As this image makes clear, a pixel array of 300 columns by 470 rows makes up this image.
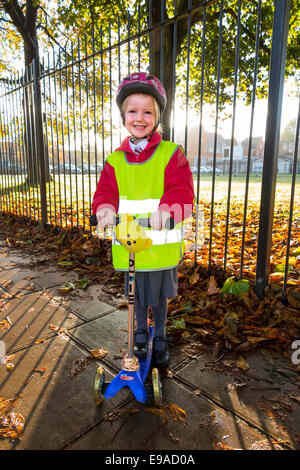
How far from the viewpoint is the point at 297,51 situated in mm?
7055

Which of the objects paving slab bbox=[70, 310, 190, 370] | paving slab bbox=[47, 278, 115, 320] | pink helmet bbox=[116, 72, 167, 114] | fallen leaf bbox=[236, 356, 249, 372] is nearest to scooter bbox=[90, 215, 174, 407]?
paving slab bbox=[70, 310, 190, 370]

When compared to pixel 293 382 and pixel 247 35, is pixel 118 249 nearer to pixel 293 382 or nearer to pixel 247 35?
pixel 293 382

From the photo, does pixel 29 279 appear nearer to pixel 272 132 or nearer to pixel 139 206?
pixel 139 206

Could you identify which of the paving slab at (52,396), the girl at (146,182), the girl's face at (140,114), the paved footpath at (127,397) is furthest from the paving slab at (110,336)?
the girl's face at (140,114)

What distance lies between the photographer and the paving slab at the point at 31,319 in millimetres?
2336

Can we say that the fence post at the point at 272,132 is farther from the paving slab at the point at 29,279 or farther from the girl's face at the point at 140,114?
the paving slab at the point at 29,279

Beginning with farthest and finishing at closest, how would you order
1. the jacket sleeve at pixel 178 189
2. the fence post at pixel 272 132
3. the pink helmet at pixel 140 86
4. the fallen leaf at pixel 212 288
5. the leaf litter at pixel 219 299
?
the fallen leaf at pixel 212 288, the fence post at pixel 272 132, the leaf litter at pixel 219 299, the pink helmet at pixel 140 86, the jacket sleeve at pixel 178 189

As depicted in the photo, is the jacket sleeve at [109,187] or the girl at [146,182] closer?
the girl at [146,182]

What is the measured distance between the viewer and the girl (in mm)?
1841

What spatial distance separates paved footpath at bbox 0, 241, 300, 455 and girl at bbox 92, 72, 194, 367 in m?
0.34

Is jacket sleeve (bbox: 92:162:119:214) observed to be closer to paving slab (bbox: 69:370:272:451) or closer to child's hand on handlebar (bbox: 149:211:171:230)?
child's hand on handlebar (bbox: 149:211:171:230)

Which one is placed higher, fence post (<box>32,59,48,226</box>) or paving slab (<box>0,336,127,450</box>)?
fence post (<box>32,59,48,226</box>)

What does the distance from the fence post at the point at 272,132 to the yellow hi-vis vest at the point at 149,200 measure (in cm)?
106
